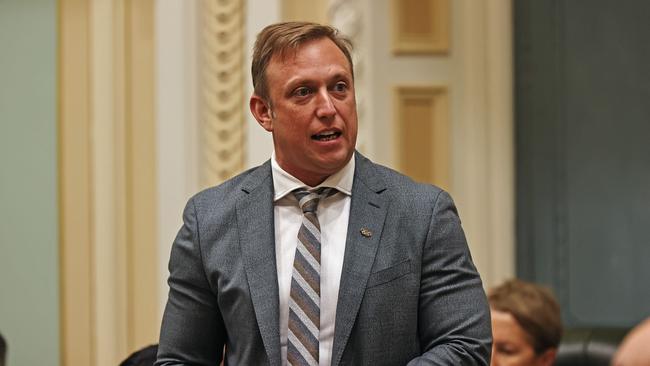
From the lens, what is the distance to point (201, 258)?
7.08 feet

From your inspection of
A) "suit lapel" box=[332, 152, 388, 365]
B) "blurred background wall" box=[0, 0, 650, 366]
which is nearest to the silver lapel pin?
"suit lapel" box=[332, 152, 388, 365]

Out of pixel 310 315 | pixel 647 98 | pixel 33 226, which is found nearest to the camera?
pixel 310 315

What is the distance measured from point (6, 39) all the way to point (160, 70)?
2.06 feet

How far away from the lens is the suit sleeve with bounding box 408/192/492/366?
209cm

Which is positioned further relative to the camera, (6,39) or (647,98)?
(6,39)

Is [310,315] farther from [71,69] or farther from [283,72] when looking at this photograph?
[71,69]

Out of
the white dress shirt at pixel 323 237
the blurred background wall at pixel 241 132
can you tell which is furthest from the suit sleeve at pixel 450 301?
the blurred background wall at pixel 241 132

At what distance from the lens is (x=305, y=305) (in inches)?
82.0

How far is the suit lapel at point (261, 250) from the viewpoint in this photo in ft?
6.81

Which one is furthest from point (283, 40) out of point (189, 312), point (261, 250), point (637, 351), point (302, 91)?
point (637, 351)

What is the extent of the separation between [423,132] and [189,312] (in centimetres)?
231

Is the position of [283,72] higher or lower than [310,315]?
higher

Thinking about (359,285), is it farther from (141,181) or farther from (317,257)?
(141,181)

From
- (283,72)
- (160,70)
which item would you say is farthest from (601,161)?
(283,72)
